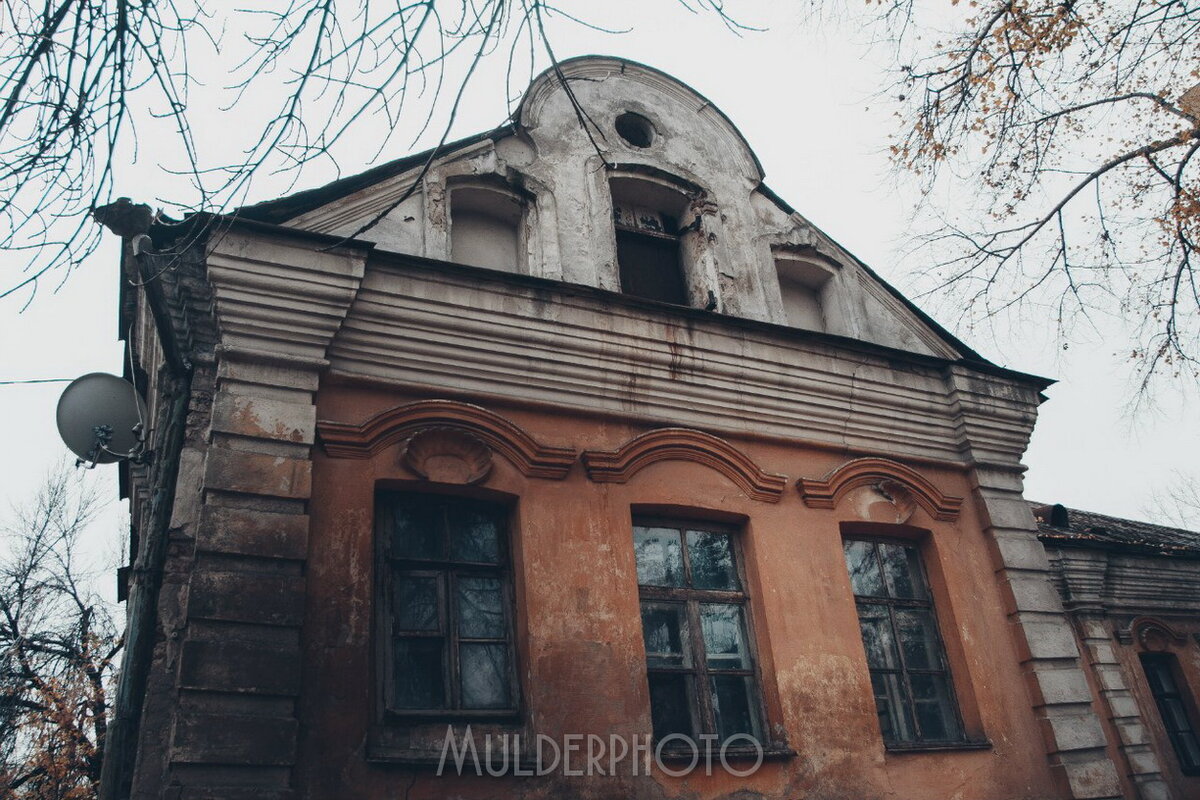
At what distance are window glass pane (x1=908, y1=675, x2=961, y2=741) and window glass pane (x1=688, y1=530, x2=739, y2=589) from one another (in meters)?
1.64

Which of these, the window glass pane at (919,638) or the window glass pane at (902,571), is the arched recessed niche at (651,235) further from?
the window glass pane at (919,638)

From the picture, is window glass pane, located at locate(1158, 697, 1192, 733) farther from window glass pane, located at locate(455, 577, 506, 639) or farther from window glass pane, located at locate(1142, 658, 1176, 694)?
window glass pane, located at locate(455, 577, 506, 639)

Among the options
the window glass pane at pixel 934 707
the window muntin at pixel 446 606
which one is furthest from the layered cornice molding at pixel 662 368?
the window glass pane at pixel 934 707

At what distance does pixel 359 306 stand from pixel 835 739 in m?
4.24

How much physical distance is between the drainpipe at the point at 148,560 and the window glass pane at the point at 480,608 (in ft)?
5.57

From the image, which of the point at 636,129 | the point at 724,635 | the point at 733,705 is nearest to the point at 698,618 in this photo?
the point at 724,635

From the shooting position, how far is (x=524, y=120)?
25.3 ft

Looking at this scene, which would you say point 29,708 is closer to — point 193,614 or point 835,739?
point 193,614

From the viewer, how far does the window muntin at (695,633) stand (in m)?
6.07

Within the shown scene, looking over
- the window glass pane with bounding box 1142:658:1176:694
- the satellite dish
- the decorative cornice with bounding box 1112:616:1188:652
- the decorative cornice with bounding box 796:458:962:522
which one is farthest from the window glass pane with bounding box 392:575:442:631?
the window glass pane with bounding box 1142:658:1176:694

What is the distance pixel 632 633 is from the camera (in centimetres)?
595

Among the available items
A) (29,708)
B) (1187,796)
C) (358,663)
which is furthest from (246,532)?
(29,708)

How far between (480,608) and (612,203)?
3782 millimetres

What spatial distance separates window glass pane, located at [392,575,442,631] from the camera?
554 cm
